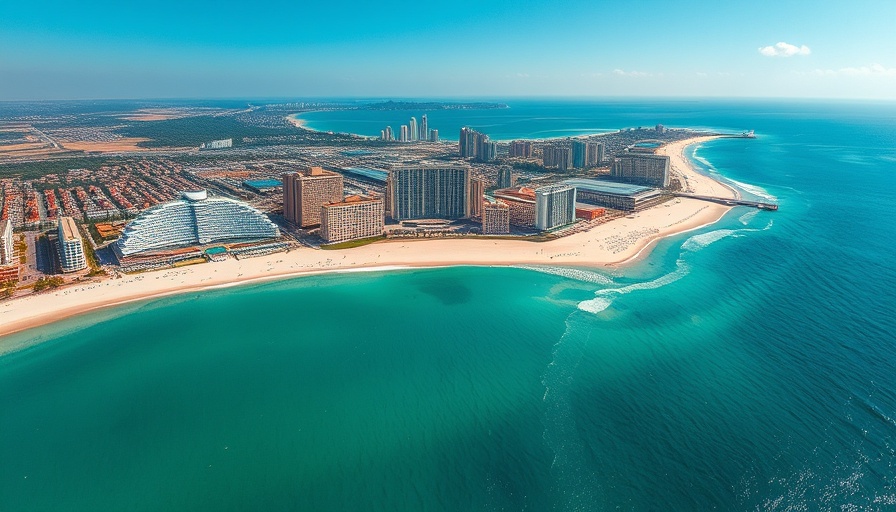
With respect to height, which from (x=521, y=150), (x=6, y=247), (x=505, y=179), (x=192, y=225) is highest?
(x=521, y=150)

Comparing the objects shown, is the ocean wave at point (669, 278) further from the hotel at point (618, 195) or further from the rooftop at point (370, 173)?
the rooftop at point (370, 173)

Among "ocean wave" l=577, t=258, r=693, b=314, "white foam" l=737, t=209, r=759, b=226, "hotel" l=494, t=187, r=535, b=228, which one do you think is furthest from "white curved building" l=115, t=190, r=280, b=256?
"white foam" l=737, t=209, r=759, b=226

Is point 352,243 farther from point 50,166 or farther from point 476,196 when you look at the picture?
point 50,166

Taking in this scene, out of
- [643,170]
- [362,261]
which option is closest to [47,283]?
[362,261]

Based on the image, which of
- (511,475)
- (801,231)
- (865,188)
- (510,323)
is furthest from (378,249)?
(865,188)

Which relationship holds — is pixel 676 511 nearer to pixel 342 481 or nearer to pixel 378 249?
pixel 342 481

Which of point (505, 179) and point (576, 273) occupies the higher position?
point (505, 179)
